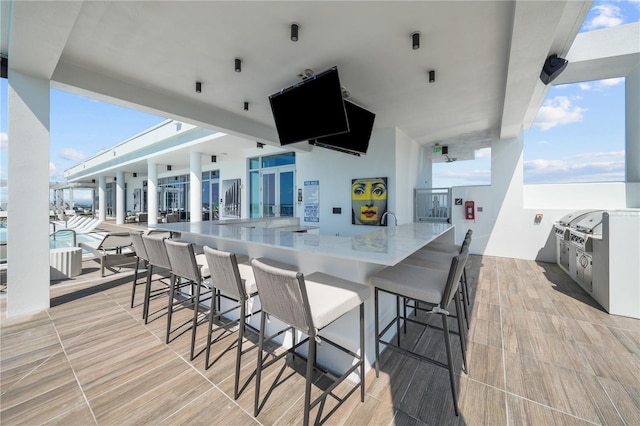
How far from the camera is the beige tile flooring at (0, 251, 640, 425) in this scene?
1513 millimetres

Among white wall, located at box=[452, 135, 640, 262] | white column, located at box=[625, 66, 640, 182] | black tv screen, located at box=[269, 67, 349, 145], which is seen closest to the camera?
black tv screen, located at box=[269, 67, 349, 145]

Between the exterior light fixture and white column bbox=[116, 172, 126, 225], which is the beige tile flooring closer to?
the exterior light fixture

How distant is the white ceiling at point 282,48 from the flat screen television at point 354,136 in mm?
240

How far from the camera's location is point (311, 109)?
2.97 m

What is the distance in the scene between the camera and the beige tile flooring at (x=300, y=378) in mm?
1513

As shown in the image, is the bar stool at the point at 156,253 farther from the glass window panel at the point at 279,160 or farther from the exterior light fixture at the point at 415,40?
the glass window panel at the point at 279,160

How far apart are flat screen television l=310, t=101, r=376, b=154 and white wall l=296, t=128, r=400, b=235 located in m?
1.50

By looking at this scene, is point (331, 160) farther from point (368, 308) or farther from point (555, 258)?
point (555, 258)

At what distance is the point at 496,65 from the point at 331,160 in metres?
3.84

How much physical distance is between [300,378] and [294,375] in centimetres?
6

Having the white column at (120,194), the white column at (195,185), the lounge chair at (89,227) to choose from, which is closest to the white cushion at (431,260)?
the white column at (195,185)

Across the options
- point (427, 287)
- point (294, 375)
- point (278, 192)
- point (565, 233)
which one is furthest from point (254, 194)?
point (565, 233)

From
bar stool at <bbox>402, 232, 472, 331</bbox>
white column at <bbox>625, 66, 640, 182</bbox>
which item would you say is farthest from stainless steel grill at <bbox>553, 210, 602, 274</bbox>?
bar stool at <bbox>402, 232, 472, 331</bbox>

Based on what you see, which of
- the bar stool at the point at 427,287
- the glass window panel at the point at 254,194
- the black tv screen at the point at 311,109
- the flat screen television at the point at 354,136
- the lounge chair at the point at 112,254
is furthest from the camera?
the glass window panel at the point at 254,194
